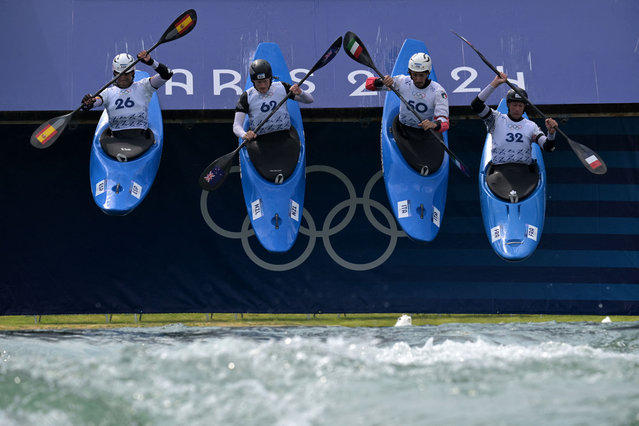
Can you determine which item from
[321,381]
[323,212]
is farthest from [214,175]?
[321,381]

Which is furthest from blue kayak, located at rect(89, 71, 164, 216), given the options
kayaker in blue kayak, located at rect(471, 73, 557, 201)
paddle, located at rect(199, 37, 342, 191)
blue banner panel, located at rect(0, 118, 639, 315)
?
kayaker in blue kayak, located at rect(471, 73, 557, 201)

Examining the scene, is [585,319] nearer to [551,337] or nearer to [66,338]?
[551,337]

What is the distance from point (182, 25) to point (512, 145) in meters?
3.20

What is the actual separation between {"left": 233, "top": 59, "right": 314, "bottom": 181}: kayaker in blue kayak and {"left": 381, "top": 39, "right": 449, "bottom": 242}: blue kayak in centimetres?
81

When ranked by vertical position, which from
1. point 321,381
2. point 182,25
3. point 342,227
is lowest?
point 321,381

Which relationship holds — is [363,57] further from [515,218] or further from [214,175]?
[515,218]

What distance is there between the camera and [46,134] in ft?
28.9

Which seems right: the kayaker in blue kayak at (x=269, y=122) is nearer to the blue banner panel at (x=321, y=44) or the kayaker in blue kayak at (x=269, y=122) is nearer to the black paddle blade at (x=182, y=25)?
the blue banner panel at (x=321, y=44)

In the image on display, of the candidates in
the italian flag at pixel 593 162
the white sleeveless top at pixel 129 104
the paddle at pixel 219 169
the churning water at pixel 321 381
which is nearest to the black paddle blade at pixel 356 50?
the paddle at pixel 219 169

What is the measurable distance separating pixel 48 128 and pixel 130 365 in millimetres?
2544

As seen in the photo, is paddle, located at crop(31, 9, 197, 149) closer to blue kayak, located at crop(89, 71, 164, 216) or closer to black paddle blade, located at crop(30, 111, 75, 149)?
black paddle blade, located at crop(30, 111, 75, 149)

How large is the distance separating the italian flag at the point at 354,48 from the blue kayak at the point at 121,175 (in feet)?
6.24

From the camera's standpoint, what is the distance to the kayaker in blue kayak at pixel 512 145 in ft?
29.5

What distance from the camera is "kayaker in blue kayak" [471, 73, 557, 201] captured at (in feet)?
29.5
